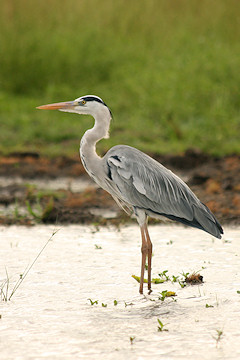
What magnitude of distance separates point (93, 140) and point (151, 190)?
0.59 m

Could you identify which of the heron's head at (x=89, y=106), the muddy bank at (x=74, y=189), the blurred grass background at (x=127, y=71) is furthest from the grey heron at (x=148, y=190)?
the blurred grass background at (x=127, y=71)

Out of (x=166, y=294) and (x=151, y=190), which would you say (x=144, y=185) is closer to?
(x=151, y=190)

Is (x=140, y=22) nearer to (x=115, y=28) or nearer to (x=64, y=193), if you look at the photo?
(x=115, y=28)

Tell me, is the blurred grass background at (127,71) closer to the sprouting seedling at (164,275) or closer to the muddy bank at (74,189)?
the muddy bank at (74,189)

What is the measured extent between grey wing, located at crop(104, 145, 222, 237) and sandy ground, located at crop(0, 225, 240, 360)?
481 millimetres

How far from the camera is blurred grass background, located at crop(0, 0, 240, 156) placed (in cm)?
1027

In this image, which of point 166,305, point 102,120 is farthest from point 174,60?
point 166,305

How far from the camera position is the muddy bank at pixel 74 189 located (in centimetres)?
689

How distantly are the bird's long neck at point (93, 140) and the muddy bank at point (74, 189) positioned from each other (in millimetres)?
1173

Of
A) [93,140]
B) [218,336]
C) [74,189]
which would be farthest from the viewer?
[74,189]

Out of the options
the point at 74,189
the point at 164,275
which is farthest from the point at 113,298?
the point at 74,189

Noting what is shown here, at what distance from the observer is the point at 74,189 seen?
821 centimetres

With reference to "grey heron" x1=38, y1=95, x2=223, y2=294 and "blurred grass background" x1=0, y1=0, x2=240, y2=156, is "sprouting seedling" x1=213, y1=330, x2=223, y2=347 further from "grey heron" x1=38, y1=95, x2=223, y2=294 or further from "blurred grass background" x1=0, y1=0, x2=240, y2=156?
"blurred grass background" x1=0, y1=0, x2=240, y2=156

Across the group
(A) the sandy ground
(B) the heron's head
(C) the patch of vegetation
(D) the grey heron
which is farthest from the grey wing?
(C) the patch of vegetation
